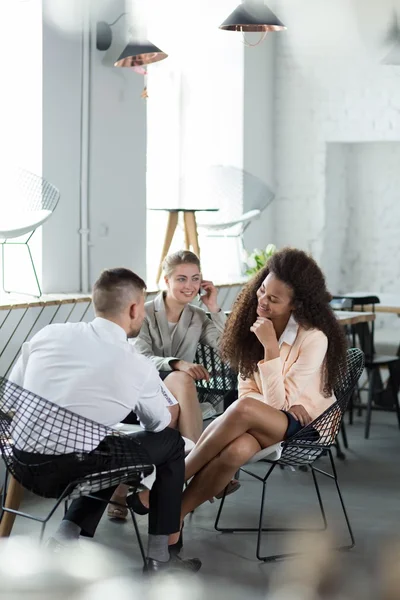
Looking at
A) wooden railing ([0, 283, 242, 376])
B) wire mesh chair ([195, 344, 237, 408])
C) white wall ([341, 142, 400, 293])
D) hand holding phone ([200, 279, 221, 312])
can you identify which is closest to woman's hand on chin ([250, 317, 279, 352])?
wire mesh chair ([195, 344, 237, 408])

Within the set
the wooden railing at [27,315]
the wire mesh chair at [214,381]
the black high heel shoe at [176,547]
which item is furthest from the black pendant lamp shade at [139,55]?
the black high heel shoe at [176,547]

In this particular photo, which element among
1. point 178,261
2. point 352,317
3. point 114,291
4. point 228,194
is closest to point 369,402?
point 352,317

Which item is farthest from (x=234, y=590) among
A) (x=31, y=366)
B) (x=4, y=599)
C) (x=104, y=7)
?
(x=104, y=7)

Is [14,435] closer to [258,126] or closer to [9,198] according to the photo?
[9,198]

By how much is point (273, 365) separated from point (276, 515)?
79 cm

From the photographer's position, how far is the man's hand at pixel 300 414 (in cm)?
375

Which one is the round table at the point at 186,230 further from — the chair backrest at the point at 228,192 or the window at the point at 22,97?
the window at the point at 22,97

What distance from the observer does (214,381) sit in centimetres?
455

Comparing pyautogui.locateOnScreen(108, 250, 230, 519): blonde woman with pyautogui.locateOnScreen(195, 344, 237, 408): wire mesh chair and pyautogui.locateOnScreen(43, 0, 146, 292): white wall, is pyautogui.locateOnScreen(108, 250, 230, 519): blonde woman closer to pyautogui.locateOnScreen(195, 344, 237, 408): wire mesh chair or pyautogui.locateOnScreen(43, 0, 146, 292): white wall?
pyautogui.locateOnScreen(195, 344, 237, 408): wire mesh chair

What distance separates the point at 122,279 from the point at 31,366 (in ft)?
1.34

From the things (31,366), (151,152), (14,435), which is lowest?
(14,435)

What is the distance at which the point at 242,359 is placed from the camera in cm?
400

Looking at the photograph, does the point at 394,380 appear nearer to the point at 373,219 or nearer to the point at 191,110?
the point at 373,219

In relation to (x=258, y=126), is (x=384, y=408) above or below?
below
